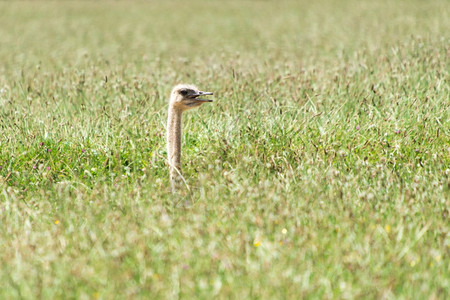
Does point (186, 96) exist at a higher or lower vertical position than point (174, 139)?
higher

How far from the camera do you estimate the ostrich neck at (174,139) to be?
15.9 feet

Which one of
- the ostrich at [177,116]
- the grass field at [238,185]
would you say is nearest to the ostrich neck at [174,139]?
the ostrich at [177,116]

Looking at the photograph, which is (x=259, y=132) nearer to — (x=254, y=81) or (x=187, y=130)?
(x=187, y=130)

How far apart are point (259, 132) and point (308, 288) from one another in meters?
2.63

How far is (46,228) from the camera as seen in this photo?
425 cm

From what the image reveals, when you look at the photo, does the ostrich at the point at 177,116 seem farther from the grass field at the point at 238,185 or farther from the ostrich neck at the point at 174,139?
the grass field at the point at 238,185

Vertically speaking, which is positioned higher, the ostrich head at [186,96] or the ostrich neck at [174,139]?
the ostrich head at [186,96]

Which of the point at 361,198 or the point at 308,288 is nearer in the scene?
the point at 308,288

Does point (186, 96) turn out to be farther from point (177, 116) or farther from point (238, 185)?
point (238, 185)

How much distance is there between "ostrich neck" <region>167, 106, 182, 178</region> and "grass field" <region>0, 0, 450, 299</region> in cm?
22

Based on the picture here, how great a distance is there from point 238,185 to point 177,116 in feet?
2.52

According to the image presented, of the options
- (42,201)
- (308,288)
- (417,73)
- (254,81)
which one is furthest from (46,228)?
(417,73)

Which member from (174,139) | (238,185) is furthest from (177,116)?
(238,185)

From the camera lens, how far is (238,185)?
4625mm
